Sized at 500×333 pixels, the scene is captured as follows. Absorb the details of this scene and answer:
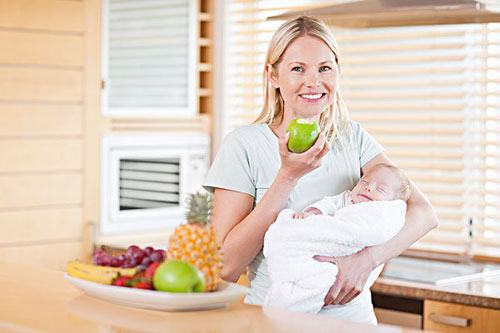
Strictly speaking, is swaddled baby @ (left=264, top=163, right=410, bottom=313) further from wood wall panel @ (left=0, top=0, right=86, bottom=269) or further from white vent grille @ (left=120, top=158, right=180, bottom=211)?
white vent grille @ (left=120, top=158, right=180, bottom=211)

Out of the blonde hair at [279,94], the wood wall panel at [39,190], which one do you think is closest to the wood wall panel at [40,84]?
the wood wall panel at [39,190]

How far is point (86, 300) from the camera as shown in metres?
1.54

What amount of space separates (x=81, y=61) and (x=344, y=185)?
1822mm

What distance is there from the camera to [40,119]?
328cm

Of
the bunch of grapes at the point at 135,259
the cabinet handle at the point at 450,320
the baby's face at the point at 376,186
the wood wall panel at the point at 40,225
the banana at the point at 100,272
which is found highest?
the baby's face at the point at 376,186

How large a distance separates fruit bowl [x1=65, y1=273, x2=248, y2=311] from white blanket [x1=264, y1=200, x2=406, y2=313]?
0.92 feet

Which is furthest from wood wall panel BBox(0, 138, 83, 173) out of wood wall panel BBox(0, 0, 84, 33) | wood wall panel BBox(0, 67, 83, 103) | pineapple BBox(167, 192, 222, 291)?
pineapple BBox(167, 192, 222, 291)

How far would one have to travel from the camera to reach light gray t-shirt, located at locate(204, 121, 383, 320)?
6.20 ft

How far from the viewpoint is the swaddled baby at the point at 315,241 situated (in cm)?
174

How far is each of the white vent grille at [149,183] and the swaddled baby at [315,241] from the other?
191cm

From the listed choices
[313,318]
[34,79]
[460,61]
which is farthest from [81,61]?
[313,318]

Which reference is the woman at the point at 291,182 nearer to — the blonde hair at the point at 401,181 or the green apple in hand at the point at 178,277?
the blonde hair at the point at 401,181

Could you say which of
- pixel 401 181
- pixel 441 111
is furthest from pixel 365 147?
pixel 441 111

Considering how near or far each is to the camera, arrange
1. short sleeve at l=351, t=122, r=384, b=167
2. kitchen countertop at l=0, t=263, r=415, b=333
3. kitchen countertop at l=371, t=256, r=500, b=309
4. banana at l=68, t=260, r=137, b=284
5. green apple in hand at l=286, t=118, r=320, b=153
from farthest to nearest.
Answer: kitchen countertop at l=371, t=256, r=500, b=309, short sleeve at l=351, t=122, r=384, b=167, green apple in hand at l=286, t=118, r=320, b=153, banana at l=68, t=260, r=137, b=284, kitchen countertop at l=0, t=263, r=415, b=333
